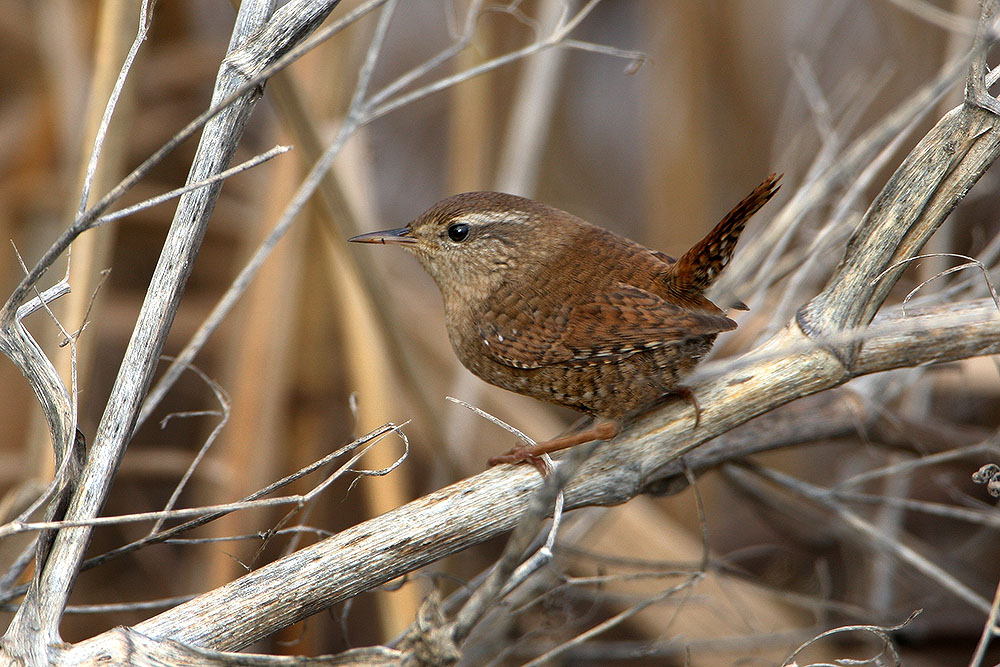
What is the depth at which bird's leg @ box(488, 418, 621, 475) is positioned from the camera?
60.7 inches

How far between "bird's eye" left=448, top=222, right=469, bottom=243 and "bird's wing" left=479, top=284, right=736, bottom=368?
32 cm

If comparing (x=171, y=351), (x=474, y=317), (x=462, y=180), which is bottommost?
(x=474, y=317)

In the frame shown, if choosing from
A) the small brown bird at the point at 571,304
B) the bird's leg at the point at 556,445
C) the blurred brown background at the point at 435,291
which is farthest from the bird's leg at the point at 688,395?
the blurred brown background at the point at 435,291

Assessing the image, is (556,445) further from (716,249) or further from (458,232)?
(458,232)

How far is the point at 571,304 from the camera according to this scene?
1743 mm

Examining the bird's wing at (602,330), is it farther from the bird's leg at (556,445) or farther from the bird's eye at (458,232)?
the bird's eye at (458,232)

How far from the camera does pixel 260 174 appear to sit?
11.0 ft

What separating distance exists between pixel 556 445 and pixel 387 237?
705 mm

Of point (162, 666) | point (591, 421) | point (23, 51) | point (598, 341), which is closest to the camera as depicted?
point (162, 666)

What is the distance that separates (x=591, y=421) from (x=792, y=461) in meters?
1.74

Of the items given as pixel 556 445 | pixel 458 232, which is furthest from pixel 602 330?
pixel 458 232

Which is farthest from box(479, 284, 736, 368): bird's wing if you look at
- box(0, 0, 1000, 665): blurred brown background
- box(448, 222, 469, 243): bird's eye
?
box(0, 0, 1000, 665): blurred brown background

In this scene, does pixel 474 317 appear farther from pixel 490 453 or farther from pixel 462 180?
pixel 490 453

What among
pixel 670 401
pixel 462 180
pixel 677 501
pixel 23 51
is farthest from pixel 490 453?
pixel 23 51
